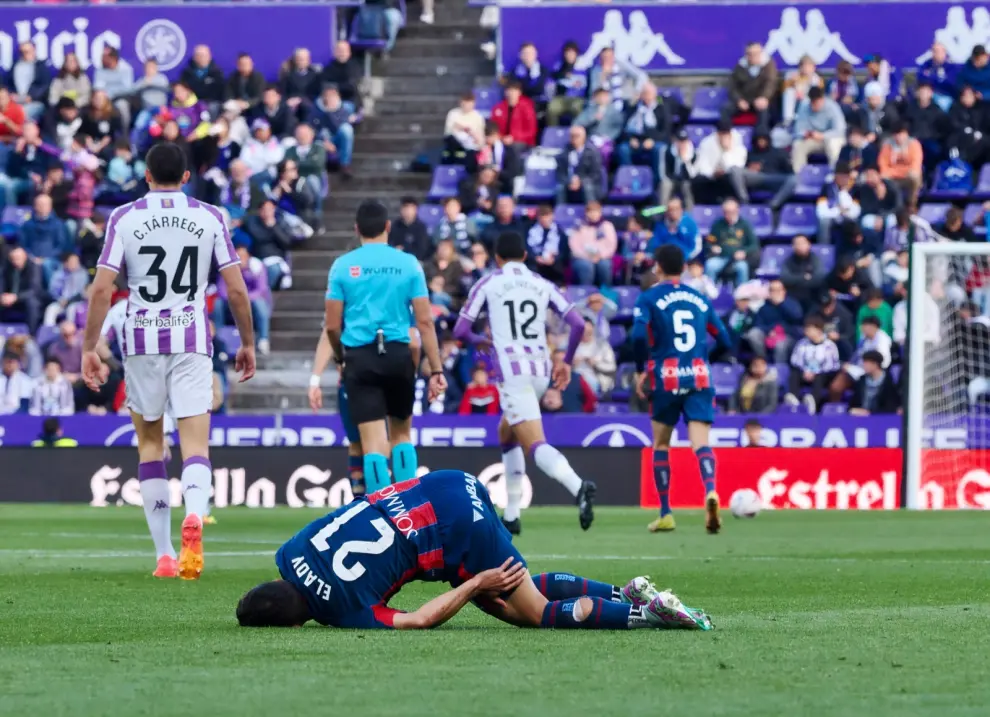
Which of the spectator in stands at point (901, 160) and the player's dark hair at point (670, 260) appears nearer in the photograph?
the player's dark hair at point (670, 260)

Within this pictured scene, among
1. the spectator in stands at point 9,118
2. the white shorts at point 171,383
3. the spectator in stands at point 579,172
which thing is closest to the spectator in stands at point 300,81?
the spectator in stands at point 9,118

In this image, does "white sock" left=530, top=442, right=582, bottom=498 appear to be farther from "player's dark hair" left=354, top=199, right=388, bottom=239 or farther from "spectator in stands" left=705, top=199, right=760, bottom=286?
"spectator in stands" left=705, top=199, right=760, bottom=286

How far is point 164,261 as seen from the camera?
9.82 meters

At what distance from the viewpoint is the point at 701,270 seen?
22.7 m

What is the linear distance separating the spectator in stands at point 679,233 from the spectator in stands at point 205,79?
23.8ft

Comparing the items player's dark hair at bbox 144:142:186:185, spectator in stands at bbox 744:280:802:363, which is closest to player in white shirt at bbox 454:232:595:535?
player's dark hair at bbox 144:142:186:185

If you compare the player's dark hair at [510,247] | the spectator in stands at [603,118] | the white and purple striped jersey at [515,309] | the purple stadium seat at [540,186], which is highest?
the spectator in stands at [603,118]

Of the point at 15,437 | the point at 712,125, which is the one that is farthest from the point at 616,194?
the point at 15,437

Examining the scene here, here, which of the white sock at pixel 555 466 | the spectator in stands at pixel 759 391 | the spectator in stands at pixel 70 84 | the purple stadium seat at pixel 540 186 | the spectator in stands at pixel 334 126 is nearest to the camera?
the white sock at pixel 555 466

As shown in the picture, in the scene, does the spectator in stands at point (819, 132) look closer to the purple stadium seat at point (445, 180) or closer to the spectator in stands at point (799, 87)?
the spectator in stands at point (799, 87)

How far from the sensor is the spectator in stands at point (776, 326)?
2216cm

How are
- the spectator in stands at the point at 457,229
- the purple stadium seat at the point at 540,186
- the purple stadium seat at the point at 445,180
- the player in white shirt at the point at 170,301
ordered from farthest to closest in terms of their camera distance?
1. the purple stadium seat at the point at 445,180
2. the purple stadium seat at the point at 540,186
3. the spectator in stands at the point at 457,229
4. the player in white shirt at the point at 170,301

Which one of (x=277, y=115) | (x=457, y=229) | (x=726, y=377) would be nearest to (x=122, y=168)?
(x=277, y=115)

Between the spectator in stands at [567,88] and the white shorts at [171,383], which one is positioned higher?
the spectator in stands at [567,88]
